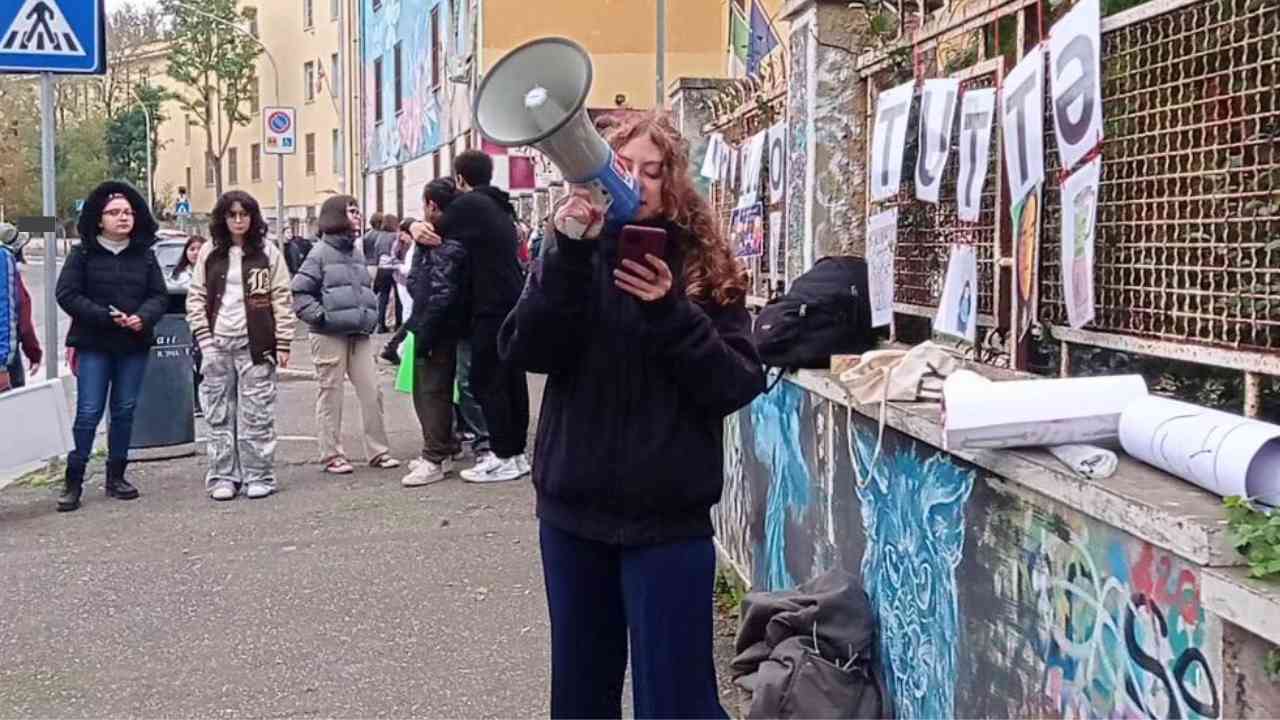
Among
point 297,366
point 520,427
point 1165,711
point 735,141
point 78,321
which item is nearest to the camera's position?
point 1165,711

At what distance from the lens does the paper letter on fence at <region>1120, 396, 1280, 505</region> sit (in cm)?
229

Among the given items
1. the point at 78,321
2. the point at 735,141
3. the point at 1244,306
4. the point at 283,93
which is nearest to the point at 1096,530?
the point at 1244,306

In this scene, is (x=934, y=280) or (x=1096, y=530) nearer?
(x=1096, y=530)

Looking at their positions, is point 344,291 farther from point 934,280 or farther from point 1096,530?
point 1096,530

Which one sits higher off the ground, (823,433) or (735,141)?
(735,141)

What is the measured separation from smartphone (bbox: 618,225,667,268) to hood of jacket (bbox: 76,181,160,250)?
557cm

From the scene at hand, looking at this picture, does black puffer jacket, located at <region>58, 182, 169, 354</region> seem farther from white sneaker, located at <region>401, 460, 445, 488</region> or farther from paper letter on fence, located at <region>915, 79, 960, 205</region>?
paper letter on fence, located at <region>915, 79, 960, 205</region>

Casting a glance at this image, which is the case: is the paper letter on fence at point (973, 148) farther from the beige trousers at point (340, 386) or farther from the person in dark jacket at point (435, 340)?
the beige trousers at point (340, 386)

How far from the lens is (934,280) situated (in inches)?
175

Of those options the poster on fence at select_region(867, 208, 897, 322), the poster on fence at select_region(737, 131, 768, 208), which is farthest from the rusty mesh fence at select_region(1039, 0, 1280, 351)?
the poster on fence at select_region(737, 131, 768, 208)

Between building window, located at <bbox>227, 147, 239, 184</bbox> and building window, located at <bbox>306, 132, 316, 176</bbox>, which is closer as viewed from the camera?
building window, located at <bbox>306, 132, 316, 176</bbox>

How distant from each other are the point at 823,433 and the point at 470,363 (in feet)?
14.0

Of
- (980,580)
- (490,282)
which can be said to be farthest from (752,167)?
(980,580)

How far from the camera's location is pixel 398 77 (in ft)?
116
